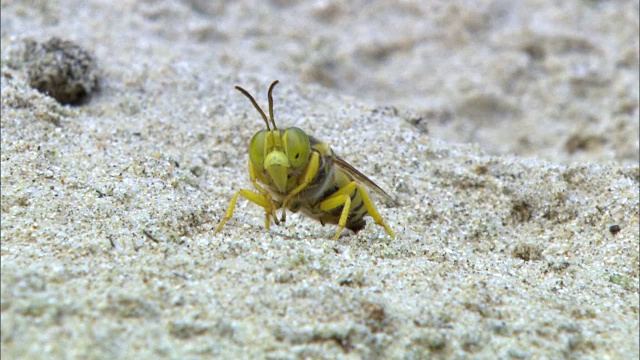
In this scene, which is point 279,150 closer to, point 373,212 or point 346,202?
point 346,202

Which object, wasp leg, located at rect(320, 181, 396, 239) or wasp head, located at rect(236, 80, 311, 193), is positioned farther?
wasp leg, located at rect(320, 181, 396, 239)

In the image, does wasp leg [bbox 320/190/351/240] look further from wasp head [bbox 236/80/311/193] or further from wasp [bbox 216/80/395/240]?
wasp head [bbox 236/80/311/193]

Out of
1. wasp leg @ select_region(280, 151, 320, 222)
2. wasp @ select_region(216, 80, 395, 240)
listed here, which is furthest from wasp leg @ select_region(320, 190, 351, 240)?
wasp leg @ select_region(280, 151, 320, 222)

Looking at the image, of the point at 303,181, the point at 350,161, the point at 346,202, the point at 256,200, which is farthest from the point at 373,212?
the point at 350,161

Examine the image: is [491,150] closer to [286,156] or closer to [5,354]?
[286,156]

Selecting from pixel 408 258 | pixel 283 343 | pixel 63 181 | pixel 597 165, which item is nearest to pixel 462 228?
pixel 408 258

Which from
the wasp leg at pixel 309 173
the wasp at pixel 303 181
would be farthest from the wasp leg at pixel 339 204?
the wasp leg at pixel 309 173

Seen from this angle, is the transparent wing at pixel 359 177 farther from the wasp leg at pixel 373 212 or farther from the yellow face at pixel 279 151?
the yellow face at pixel 279 151

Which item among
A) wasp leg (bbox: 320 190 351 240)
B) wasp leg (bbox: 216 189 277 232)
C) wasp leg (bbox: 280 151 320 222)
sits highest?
wasp leg (bbox: 280 151 320 222)

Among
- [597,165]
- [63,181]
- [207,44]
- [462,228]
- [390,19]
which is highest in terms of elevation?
[390,19]
